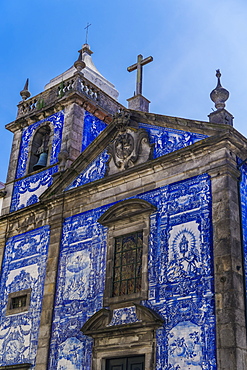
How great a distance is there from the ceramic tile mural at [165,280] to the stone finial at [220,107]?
4.35ft

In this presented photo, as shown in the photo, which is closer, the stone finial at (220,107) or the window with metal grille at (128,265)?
the window with metal grille at (128,265)

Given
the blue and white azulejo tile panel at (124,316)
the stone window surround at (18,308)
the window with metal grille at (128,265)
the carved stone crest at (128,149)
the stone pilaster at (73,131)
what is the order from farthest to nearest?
1. the stone pilaster at (73,131)
2. the stone window surround at (18,308)
3. the carved stone crest at (128,149)
4. the window with metal grille at (128,265)
5. the blue and white azulejo tile panel at (124,316)

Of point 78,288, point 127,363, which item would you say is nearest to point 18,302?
point 78,288

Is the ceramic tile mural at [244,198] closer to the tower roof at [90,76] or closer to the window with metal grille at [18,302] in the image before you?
the window with metal grille at [18,302]

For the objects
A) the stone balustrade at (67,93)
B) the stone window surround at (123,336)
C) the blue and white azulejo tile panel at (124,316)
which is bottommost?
the stone window surround at (123,336)

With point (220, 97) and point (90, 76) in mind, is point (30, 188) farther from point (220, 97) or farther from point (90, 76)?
point (220, 97)

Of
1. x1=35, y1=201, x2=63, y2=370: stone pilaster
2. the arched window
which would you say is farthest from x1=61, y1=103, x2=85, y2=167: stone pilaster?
x1=35, y1=201, x2=63, y2=370: stone pilaster

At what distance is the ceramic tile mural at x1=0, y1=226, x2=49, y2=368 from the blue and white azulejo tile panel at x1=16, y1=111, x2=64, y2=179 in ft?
7.38

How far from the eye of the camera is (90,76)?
57.7ft

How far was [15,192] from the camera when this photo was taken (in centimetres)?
1564

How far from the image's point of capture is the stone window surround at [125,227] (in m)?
10.9

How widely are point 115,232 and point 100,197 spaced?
1188 millimetres

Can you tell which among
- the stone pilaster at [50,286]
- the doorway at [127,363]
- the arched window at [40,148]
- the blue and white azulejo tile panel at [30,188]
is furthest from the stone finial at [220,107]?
the arched window at [40,148]

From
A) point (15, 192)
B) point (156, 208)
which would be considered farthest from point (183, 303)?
point (15, 192)
